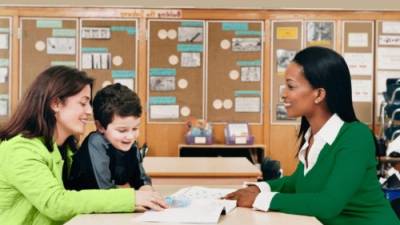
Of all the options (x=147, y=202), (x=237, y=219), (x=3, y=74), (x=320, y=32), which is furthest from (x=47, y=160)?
(x=320, y=32)

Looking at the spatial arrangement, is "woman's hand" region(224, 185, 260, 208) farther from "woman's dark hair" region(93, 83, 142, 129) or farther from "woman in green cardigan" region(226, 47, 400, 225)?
"woman's dark hair" region(93, 83, 142, 129)

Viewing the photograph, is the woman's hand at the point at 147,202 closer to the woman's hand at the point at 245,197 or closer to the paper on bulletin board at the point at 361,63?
the woman's hand at the point at 245,197

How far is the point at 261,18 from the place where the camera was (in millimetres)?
6430

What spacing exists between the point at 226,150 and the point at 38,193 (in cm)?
501

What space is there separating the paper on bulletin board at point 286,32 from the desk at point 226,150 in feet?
4.29

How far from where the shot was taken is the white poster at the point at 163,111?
6488 mm

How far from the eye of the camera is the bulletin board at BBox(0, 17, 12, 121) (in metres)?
6.34

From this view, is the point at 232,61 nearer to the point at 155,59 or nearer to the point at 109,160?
the point at 155,59

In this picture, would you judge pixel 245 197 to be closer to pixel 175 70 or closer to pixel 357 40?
pixel 175 70

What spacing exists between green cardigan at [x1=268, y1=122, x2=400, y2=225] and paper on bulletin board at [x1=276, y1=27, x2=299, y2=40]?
4635mm

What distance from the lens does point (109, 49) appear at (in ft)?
21.1

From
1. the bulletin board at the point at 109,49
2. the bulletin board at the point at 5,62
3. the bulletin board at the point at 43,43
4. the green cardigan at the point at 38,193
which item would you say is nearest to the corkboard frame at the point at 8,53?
the bulletin board at the point at 5,62

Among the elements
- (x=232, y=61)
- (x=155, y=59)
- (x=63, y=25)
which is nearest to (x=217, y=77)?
(x=232, y=61)

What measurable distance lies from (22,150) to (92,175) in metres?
0.35
